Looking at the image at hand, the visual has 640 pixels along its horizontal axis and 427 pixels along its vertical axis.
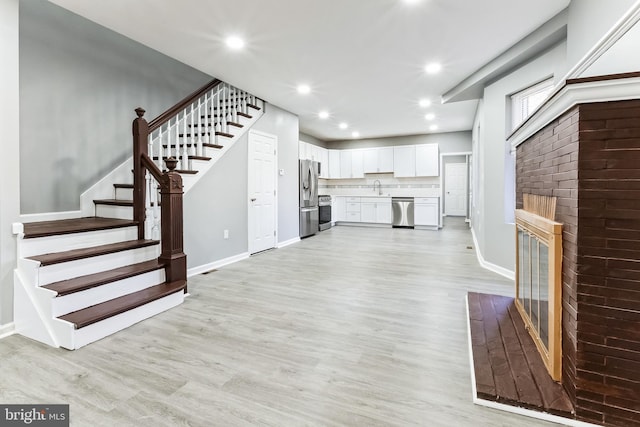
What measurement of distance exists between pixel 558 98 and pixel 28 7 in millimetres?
4582

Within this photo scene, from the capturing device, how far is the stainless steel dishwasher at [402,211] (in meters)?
8.48

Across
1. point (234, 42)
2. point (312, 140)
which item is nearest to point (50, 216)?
point (234, 42)

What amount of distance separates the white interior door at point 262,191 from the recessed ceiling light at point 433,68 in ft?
8.96

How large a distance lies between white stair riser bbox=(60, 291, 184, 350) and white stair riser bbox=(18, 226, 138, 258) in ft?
2.61

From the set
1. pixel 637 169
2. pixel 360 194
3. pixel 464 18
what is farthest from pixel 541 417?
pixel 360 194

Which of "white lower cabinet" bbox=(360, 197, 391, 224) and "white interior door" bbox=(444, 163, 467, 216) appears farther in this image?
"white interior door" bbox=(444, 163, 467, 216)

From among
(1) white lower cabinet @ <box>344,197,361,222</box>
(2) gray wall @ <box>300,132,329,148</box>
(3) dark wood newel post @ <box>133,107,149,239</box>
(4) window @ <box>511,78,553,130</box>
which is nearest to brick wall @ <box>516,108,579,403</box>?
(4) window @ <box>511,78,553,130</box>

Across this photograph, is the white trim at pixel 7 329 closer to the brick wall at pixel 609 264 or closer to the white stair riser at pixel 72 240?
the white stair riser at pixel 72 240

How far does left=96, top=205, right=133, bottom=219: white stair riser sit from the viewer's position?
11.5ft

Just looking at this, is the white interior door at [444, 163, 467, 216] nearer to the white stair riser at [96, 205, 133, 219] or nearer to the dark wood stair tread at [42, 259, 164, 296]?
the white stair riser at [96, 205, 133, 219]

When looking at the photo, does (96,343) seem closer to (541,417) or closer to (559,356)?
(541,417)

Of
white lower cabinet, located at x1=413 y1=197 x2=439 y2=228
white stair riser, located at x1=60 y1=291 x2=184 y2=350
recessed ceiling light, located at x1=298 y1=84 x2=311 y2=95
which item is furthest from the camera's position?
white lower cabinet, located at x1=413 y1=197 x2=439 y2=228

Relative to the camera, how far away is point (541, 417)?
1.45 metres

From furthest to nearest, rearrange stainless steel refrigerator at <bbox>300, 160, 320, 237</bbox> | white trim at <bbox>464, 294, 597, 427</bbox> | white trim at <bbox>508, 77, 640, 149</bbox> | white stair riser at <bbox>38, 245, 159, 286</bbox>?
stainless steel refrigerator at <bbox>300, 160, 320, 237</bbox>
white stair riser at <bbox>38, 245, 159, 286</bbox>
white trim at <bbox>464, 294, 597, 427</bbox>
white trim at <bbox>508, 77, 640, 149</bbox>
